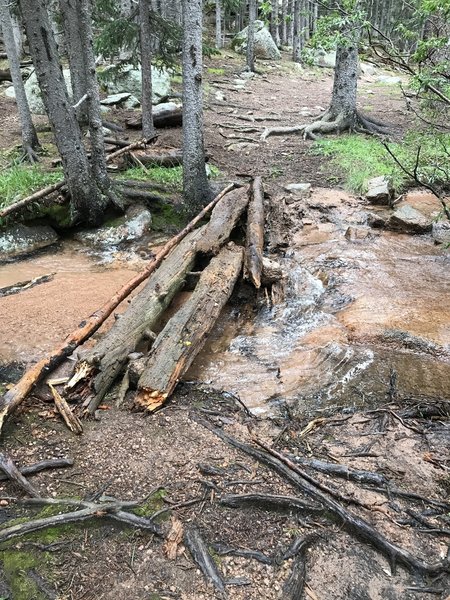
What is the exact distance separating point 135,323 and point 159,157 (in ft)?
24.2

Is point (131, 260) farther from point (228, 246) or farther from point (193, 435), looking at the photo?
point (193, 435)

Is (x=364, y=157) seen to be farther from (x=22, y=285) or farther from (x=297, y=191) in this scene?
(x=22, y=285)

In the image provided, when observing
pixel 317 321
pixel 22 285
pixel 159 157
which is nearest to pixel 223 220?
pixel 317 321

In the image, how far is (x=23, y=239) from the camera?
872 centimetres

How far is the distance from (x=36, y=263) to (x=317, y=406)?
6184 millimetres

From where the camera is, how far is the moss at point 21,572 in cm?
249

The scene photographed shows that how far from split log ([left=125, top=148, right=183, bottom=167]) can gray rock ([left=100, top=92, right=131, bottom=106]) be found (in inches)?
222

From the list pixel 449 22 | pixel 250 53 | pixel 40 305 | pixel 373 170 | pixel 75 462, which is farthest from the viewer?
pixel 250 53

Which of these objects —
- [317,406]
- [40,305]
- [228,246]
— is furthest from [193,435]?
[228,246]

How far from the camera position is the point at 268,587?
261cm

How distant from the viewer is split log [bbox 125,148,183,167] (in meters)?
11.4

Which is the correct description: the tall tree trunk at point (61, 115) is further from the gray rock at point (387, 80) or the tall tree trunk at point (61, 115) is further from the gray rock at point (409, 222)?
the gray rock at point (387, 80)

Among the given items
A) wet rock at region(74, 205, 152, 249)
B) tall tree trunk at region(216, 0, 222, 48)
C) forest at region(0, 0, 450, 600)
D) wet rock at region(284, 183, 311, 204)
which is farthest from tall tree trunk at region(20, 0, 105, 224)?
tall tree trunk at region(216, 0, 222, 48)

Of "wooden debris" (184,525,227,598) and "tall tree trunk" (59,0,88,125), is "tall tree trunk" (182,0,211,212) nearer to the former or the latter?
"tall tree trunk" (59,0,88,125)
